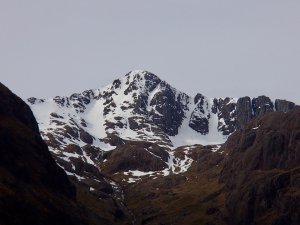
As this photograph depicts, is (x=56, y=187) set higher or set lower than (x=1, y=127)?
lower

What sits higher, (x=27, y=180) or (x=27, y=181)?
(x=27, y=180)

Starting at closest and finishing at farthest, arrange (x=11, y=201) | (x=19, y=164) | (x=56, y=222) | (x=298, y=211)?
(x=11, y=201)
(x=56, y=222)
(x=19, y=164)
(x=298, y=211)

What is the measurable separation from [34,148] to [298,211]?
100952mm

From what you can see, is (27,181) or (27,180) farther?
(27,180)

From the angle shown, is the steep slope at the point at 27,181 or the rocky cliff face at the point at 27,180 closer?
the steep slope at the point at 27,181

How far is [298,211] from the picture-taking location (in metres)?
196

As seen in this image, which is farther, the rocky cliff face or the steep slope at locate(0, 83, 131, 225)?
the rocky cliff face

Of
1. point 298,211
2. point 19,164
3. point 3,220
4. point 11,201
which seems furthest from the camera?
point 298,211

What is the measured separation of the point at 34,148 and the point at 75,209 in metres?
Result: 25.7

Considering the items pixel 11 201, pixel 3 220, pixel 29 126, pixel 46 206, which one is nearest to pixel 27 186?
pixel 46 206

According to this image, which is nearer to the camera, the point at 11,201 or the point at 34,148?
the point at 11,201

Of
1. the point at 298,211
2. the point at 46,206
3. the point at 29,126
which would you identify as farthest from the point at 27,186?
the point at 298,211

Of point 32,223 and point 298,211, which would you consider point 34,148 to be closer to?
point 32,223

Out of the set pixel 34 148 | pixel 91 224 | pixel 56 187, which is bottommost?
pixel 91 224
